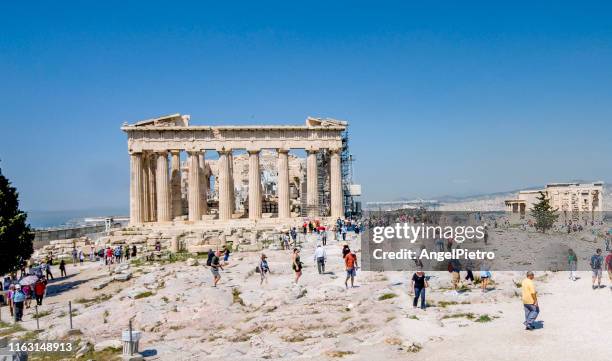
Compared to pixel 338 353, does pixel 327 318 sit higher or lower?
higher

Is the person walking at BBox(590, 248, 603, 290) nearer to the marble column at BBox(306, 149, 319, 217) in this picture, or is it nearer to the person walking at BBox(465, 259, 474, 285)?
the person walking at BBox(465, 259, 474, 285)

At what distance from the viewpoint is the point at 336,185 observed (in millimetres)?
50125

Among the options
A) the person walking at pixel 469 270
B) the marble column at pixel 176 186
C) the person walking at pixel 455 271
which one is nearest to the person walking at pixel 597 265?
the person walking at pixel 469 270

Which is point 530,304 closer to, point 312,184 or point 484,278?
point 484,278

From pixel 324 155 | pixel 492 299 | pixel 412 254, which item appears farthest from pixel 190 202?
pixel 492 299

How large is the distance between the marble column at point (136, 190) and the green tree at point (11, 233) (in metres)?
17.5

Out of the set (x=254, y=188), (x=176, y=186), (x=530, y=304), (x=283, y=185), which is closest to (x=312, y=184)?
(x=283, y=185)

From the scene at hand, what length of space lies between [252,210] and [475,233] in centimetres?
2840

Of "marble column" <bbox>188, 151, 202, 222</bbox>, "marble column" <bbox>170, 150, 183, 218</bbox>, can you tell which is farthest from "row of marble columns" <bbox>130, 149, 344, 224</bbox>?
"marble column" <bbox>170, 150, 183, 218</bbox>

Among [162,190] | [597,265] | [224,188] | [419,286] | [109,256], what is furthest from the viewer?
[224,188]

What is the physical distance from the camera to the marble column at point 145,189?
49688 mm

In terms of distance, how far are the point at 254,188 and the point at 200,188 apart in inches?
190

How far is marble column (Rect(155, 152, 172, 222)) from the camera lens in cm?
4888

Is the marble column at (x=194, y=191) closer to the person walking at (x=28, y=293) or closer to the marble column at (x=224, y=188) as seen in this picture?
the marble column at (x=224, y=188)
